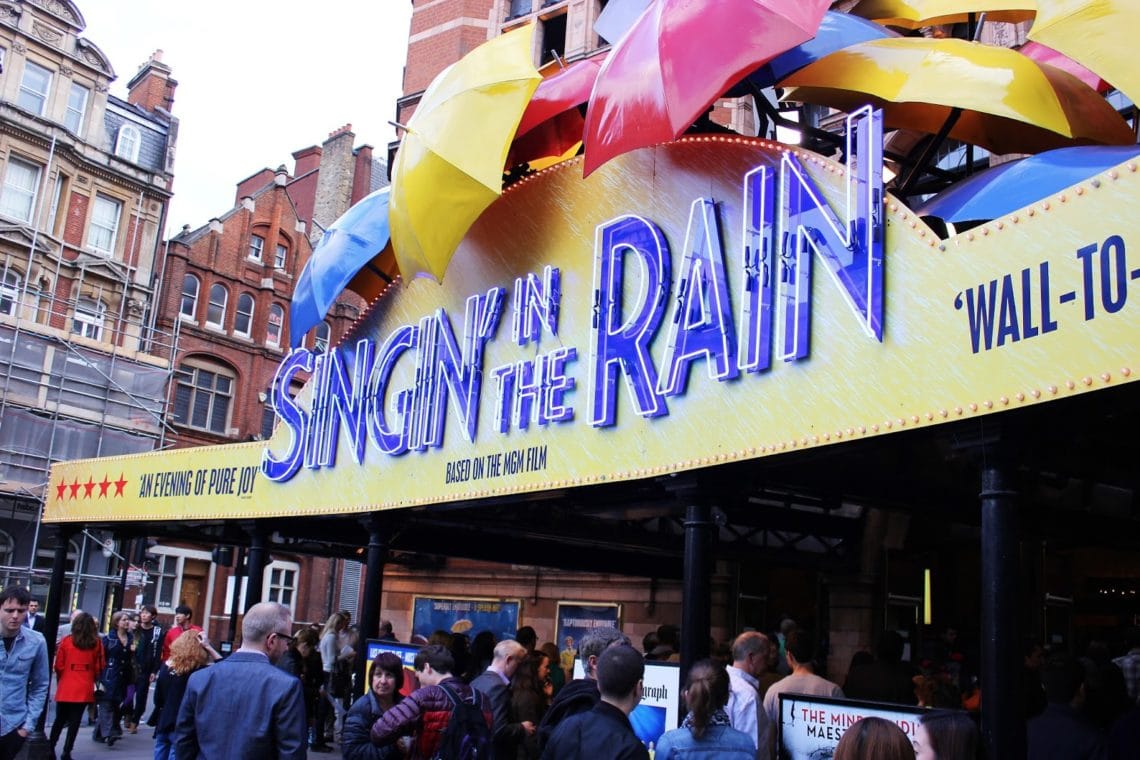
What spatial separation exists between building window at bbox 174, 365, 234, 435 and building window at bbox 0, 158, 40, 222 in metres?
6.98

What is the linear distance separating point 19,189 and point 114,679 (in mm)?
22861

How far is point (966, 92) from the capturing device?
7355mm

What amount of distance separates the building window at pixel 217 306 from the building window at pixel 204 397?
5.39ft

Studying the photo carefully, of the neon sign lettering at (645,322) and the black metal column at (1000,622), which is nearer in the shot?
the black metal column at (1000,622)

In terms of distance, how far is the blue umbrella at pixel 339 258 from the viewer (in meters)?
12.2

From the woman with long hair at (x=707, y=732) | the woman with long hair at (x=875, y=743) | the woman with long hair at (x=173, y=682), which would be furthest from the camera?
the woman with long hair at (x=173, y=682)

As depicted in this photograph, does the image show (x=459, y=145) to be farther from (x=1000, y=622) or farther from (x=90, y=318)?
(x=90, y=318)

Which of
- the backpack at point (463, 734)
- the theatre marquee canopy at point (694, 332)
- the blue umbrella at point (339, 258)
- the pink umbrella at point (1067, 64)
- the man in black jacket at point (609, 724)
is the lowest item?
the backpack at point (463, 734)

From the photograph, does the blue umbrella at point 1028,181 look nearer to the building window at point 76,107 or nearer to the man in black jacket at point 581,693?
the man in black jacket at point 581,693

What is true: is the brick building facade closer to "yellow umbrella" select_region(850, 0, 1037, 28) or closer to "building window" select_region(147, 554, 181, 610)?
"building window" select_region(147, 554, 181, 610)

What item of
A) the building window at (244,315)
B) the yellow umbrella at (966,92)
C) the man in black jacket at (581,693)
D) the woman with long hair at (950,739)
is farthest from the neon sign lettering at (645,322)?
the building window at (244,315)

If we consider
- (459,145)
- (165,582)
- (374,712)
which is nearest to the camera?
(374,712)

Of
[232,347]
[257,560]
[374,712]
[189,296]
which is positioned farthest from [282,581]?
[374,712]

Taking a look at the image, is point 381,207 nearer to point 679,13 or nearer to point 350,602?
point 679,13
